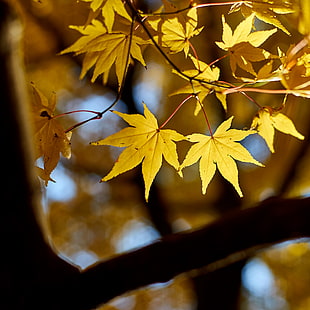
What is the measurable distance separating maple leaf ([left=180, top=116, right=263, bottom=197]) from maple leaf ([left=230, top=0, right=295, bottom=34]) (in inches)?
7.6

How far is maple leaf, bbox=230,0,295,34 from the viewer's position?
2.57 feet

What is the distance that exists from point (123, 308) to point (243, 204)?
135cm

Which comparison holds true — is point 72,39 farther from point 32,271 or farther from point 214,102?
point 32,271

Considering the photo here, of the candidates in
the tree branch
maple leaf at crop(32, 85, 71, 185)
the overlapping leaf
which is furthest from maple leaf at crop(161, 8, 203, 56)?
the tree branch

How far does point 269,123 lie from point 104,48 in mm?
352

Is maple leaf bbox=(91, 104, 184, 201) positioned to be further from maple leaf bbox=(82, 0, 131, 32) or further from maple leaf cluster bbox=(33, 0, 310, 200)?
maple leaf bbox=(82, 0, 131, 32)

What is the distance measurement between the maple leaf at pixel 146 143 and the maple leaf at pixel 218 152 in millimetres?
38

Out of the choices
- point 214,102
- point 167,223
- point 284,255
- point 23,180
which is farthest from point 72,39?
point 23,180

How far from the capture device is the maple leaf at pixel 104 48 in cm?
84

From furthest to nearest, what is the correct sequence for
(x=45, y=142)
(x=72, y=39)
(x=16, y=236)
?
(x=72, y=39) < (x=45, y=142) < (x=16, y=236)

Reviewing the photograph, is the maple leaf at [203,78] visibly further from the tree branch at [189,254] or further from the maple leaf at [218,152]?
the tree branch at [189,254]

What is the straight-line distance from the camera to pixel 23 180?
47 cm

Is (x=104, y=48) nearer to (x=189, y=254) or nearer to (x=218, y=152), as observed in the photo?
(x=218, y=152)

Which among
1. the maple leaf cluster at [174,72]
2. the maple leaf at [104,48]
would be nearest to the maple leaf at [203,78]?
the maple leaf cluster at [174,72]
